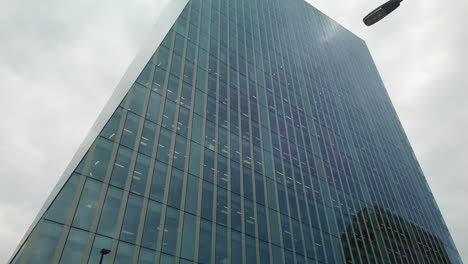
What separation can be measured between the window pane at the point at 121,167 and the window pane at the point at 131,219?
1.27 m

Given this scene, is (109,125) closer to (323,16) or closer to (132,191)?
(132,191)

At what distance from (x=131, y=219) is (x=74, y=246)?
152 inches

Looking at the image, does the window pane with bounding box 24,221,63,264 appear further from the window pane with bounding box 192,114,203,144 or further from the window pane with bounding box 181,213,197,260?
the window pane with bounding box 192,114,203,144

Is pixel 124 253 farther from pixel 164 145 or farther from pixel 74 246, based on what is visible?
pixel 164 145

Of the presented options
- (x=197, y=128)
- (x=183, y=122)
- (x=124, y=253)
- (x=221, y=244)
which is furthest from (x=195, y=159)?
(x=124, y=253)

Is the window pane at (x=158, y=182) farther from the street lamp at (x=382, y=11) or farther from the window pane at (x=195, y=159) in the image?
the street lamp at (x=382, y=11)

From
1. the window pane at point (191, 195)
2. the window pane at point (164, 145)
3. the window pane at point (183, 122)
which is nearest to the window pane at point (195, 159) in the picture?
the window pane at point (191, 195)

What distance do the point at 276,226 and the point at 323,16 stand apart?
207ft

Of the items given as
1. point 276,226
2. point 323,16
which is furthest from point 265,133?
point 323,16

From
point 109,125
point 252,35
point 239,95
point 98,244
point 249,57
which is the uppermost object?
point 252,35

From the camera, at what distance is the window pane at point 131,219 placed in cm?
2095

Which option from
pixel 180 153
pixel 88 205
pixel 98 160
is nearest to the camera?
pixel 88 205

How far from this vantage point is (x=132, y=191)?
23000 mm

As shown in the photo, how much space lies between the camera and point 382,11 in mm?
10391
